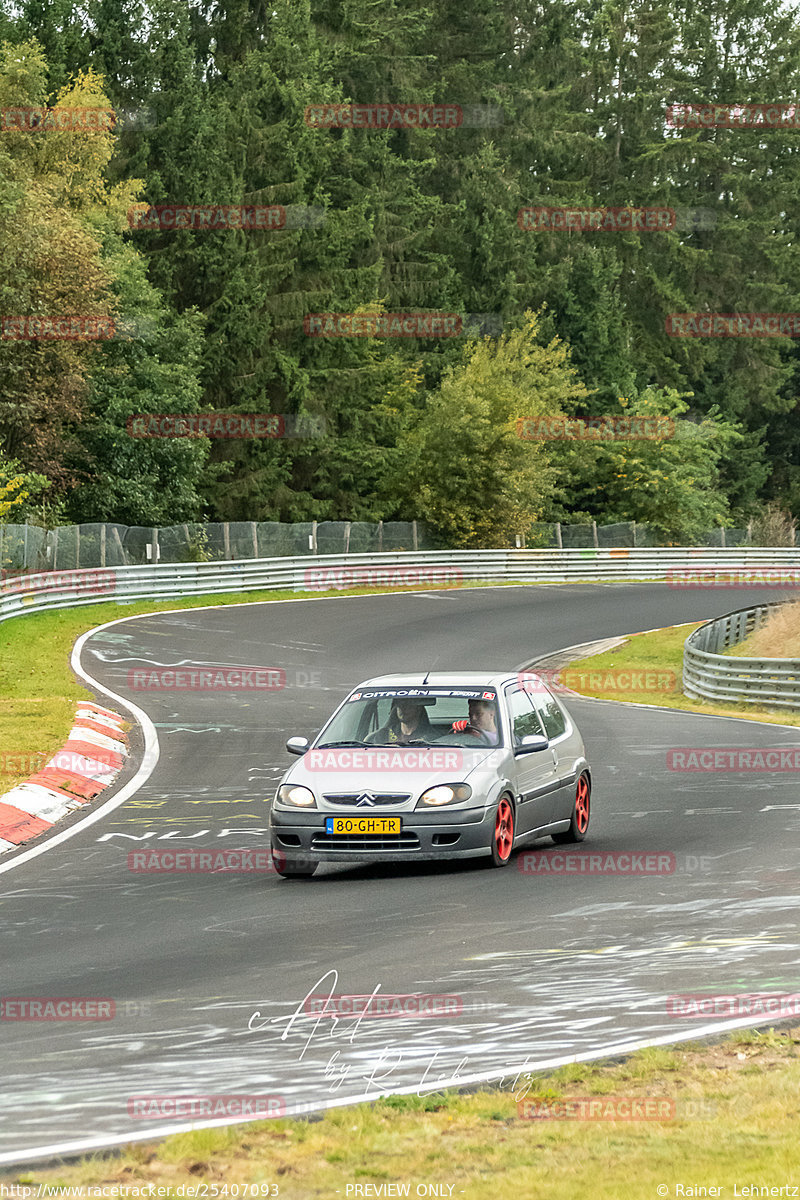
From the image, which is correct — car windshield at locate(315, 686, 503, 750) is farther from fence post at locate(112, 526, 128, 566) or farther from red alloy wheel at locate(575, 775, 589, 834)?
fence post at locate(112, 526, 128, 566)

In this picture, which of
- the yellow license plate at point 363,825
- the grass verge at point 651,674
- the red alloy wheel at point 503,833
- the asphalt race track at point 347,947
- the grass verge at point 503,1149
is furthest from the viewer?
the grass verge at point 651,674

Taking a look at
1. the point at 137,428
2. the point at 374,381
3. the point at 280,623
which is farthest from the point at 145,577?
the point at 374,381

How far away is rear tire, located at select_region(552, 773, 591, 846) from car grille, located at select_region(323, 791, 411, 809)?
2.25 meters

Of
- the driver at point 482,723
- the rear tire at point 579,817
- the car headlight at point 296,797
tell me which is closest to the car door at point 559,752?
the rear tire at point 579,817

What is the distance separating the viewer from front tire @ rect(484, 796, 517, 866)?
39.7ft

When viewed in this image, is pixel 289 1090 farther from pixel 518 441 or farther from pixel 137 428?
pixel 518 441

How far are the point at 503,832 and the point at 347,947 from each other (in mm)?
3336

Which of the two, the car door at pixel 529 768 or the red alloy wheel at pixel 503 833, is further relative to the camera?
the car door at pixel 529 768

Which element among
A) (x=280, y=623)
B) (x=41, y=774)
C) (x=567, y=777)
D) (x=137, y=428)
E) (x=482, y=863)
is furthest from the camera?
(x=137, y=428)

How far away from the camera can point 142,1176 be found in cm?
513

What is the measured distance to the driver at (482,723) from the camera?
41.6 ft

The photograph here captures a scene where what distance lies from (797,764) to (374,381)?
2140 inches

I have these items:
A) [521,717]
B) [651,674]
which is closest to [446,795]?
[521,717]

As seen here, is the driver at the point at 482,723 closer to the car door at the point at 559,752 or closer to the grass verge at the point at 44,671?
the car door at the point at 559,752
